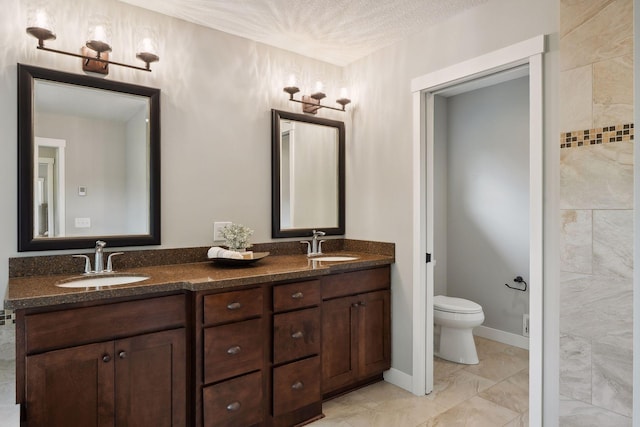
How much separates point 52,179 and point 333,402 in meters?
2.08

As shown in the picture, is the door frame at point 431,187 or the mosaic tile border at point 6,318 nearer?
the mosaic tile border at point 6,318

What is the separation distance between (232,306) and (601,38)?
210 centimetres

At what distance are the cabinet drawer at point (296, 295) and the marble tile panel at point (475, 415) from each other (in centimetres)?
97

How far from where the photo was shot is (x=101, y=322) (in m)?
1.68

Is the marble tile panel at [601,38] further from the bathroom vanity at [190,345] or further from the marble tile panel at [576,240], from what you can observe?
the bathroom vanity at [190,345]

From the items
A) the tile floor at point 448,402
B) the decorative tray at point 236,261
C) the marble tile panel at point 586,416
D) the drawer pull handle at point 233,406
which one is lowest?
the tile floor at point 448,402

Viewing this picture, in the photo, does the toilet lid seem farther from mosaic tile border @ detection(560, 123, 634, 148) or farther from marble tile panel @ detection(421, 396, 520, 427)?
mosaic tile border @ detection(560, 123, 634, 148)

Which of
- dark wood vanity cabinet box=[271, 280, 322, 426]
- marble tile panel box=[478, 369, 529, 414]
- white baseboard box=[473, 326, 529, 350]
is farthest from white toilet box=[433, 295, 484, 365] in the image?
dark wood vanity cabinet box=[271, 280, 322, 426]

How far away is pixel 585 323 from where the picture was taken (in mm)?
1783

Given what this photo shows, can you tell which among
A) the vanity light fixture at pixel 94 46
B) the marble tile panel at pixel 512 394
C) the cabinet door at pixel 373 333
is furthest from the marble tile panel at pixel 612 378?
the vanity light fixture at pixel 94 46

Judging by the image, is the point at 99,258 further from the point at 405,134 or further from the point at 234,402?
the point at 405,134

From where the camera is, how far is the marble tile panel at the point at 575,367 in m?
1.78

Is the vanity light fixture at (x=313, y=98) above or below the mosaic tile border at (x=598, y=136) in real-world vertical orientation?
above

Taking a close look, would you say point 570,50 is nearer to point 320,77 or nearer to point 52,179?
point 320,77
